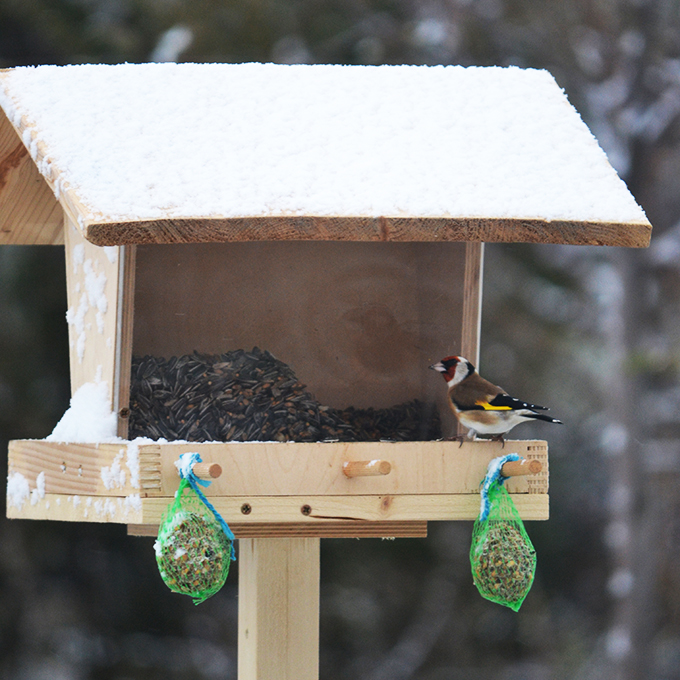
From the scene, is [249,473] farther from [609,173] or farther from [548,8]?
[548,8]

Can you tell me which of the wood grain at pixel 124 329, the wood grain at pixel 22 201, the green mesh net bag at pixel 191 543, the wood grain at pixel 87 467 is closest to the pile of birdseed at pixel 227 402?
the wood grain at pixel 124 329

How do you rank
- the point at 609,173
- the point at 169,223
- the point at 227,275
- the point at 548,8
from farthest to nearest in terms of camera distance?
the point at 548,8 → the point at 227,275 → the point at 609,173 → the point at 169,223

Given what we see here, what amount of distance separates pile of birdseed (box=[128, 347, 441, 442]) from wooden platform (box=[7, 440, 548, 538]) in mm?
244

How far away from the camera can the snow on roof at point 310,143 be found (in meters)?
2.47

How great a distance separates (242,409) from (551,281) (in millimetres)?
6434

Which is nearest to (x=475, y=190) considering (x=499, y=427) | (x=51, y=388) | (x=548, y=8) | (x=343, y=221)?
(x=343, y=221)

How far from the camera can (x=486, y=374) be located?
9.25 m

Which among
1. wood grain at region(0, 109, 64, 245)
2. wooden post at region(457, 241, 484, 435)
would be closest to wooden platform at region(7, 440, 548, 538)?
wooden post at region(457, 241, 484, 435)

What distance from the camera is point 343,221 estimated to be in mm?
2393

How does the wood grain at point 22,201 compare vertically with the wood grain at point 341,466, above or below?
above

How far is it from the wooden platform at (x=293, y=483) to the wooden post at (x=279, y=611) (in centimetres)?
25

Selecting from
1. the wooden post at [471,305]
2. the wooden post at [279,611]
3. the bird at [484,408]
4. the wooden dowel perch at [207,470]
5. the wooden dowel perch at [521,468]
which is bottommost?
the wooden post at [279,611]

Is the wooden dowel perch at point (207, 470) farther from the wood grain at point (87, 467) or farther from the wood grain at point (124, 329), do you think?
the wood grain at point (124, 329)

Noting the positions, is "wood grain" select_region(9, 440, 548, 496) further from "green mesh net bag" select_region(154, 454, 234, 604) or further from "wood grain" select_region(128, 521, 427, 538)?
"wood grain" select_region(128, 521, 427, 538)
